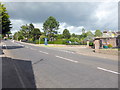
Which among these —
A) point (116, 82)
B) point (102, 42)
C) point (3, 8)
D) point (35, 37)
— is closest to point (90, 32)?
point (35, 37)

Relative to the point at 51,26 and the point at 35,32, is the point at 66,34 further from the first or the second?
the point at 51,26

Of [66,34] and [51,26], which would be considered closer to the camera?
[51,26]

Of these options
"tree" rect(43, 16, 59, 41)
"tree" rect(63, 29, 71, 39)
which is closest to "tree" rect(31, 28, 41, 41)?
"tree" rect(43, 16, 59, 41)

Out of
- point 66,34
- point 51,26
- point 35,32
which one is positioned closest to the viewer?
point 51,26

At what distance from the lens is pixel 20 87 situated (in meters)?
4.25

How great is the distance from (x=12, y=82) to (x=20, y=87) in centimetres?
66

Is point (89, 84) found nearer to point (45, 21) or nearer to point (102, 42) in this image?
point (102, 42)

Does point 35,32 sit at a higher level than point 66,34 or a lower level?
lower

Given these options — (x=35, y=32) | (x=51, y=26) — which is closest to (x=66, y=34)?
(x=35, y=32)

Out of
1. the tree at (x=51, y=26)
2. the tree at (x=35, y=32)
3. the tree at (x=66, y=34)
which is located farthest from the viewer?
the tree at (x=66, y=34)

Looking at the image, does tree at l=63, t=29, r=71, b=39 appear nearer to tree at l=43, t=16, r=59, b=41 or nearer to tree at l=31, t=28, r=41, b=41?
tree at l=31, t=28, r=41, b=41

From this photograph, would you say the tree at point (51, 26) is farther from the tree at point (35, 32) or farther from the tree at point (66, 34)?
the tree at point (66, 34)

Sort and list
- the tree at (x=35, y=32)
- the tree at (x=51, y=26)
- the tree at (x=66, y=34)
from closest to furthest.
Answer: the tree at (x=51, y=26) → the tree at (x=35, y=32) → the tree at (x=66, y=34)

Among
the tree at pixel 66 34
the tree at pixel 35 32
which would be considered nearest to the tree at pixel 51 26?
the tree at pixel 35 32
